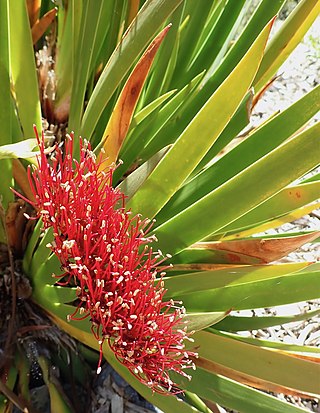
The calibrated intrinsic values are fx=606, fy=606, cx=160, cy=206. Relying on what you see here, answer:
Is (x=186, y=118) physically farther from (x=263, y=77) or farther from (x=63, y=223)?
(x=63, y=223)

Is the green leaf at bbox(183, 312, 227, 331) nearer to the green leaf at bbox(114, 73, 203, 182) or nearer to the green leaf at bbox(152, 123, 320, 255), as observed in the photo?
the green leaf at bbox(152, 123, 320, 255)

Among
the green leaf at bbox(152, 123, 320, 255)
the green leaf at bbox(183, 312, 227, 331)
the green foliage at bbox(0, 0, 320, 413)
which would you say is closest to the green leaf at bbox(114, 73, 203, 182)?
the green foliage at bbox(0, 0, 320, 413)

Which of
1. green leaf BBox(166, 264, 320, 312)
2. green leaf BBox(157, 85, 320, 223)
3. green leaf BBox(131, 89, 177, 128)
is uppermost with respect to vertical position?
green leaf BBox(131, 89, 177, 128)

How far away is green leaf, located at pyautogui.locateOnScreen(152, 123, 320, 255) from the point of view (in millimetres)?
758

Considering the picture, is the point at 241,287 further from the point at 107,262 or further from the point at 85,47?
the point at 85,47

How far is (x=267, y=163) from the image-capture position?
0.78 m

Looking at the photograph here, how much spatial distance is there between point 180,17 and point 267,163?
45cm

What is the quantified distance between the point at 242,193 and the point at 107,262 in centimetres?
20

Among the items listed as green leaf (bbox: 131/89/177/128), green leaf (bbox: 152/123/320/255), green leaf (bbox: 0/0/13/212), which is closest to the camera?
green leaf (bbox: 152/123/320/255)

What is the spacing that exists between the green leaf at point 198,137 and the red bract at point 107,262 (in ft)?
0.25

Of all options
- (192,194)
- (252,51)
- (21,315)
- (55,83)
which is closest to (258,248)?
(192,194)

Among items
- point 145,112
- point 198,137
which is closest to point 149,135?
point 145,112

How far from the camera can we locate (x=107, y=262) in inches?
31.1

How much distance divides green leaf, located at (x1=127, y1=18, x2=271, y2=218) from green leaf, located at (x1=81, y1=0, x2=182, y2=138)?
0.11 m
